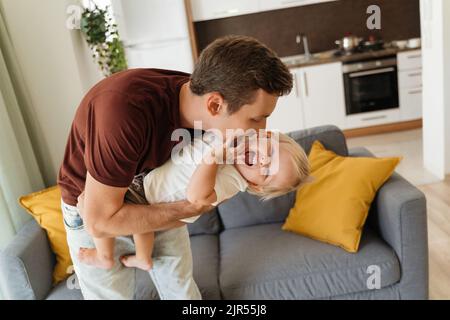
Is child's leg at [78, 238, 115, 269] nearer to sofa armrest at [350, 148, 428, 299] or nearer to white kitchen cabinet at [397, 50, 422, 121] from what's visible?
sofa armrest at [350, 148, 428, 299]

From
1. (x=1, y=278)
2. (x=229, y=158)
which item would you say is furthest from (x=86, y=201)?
(x=1, y=278)

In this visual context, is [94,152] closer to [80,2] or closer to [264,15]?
[80,2]

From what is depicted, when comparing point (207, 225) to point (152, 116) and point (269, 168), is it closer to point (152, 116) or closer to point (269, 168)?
point (269, 168)

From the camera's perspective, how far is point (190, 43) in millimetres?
4043

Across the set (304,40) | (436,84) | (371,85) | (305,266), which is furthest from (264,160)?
(304,40)

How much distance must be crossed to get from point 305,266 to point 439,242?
2.75ft

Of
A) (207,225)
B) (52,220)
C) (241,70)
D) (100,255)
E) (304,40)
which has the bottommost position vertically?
(207,225)

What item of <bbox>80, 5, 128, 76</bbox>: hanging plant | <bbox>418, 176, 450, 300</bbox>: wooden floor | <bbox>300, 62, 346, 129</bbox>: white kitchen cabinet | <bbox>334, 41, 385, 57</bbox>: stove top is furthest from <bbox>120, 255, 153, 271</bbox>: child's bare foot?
<bbox>334, 41, 385, 57</bbox>: stove top

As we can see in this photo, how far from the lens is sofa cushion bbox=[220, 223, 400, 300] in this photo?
171cm

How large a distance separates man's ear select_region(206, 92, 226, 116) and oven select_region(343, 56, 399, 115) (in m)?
3.35

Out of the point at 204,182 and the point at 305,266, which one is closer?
the point at 204,182

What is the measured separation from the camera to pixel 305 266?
1731mm

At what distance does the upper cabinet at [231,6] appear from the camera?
13.6 ft

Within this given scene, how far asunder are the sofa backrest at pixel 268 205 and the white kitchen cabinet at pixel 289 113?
201 centimetres
